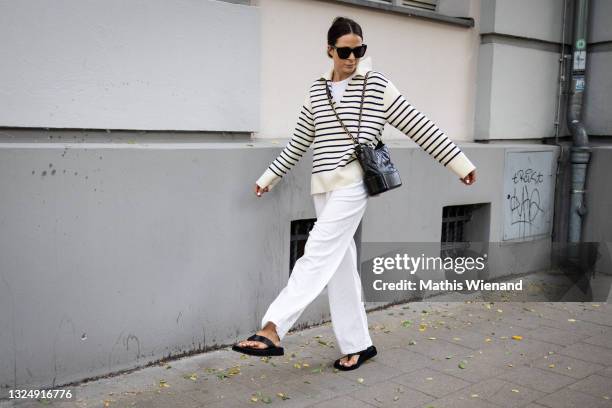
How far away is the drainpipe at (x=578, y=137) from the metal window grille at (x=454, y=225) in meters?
1.27

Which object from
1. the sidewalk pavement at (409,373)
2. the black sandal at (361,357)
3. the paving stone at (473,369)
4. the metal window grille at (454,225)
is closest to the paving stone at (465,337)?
the sidewalk pavement at (409,373)

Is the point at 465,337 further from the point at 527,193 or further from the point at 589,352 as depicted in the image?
the point at 527,193

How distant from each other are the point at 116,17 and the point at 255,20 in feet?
3.53

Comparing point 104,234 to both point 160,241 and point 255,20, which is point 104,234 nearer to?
point 160,241

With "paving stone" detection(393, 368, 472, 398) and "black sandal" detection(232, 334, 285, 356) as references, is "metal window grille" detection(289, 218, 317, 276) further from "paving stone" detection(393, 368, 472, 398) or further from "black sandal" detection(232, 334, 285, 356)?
"black sandal" detection(232, 334, 285, 356)

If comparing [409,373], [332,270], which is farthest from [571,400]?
[332,270]

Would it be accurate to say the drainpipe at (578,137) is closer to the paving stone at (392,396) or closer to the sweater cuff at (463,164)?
the sweater cuff at (463,164)

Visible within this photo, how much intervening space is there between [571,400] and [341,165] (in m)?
1.77

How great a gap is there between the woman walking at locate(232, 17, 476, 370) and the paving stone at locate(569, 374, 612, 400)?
4.34ft

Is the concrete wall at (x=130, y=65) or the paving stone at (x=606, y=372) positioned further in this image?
the paving stone at (x=606, y=372)

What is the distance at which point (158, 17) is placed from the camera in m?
4.43

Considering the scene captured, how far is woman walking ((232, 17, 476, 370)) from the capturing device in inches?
161

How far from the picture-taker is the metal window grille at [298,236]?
539 centimetres

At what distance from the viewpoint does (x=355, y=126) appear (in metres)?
4.13
